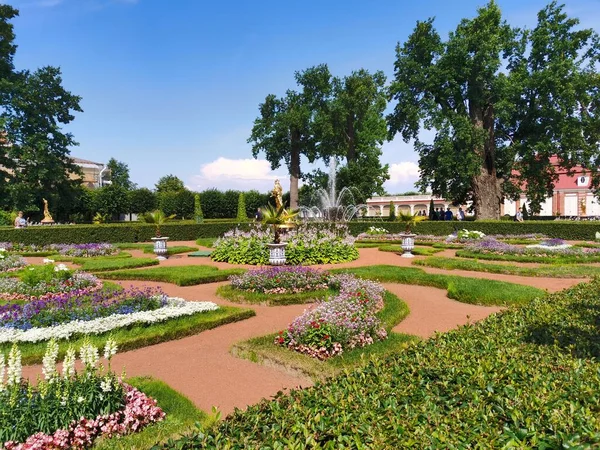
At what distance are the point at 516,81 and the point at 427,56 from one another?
5.81 metres

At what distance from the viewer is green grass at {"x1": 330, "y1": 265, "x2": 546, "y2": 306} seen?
7508 mm

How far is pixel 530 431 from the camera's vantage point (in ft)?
7.63

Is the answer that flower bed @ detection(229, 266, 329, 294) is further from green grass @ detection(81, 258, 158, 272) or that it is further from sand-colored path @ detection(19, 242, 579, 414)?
green grass @ detection(81, 258, 158, 272)

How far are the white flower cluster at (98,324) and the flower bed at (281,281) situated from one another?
165 cm

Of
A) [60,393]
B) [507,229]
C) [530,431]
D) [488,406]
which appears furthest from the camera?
[507,229]

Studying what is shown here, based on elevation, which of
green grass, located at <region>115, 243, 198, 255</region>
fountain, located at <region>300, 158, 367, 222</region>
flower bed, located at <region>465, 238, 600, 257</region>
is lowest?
flower bed, located at <region>465, 238, 600, 257</region>

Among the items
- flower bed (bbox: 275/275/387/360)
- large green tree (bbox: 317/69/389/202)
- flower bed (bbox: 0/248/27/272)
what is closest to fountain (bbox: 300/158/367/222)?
large green tree (bbox: 317/69/389/202)

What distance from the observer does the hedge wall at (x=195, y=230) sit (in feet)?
63.7

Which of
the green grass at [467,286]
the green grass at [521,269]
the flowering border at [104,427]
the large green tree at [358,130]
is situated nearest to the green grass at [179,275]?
the green grass at [467,286]

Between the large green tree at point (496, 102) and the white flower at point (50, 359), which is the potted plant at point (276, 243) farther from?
the large green tree at point (496, 102)

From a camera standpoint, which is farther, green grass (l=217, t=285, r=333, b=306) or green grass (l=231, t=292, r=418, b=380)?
green grass (l=217, t=285, r=333, b=306)

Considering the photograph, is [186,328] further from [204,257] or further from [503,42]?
[503,42]

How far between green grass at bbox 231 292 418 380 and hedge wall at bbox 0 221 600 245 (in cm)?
1639

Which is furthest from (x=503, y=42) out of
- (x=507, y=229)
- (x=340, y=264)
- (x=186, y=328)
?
(x=186, y=328)
